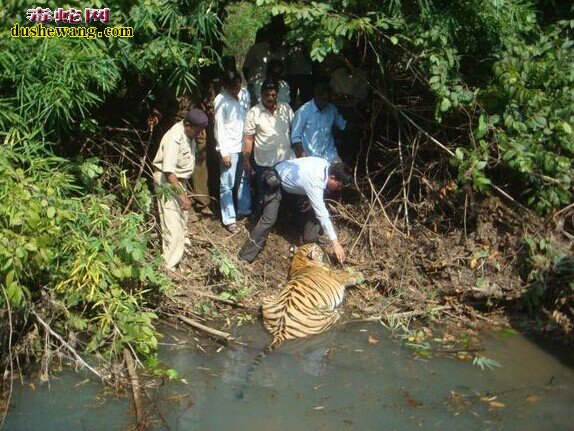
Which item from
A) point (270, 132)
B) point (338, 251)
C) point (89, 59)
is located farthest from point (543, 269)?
point (89, 59)

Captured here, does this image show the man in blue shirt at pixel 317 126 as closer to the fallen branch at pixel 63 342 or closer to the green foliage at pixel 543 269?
the green foliage at pixel 543 269

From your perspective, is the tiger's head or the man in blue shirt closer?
the tiger's head

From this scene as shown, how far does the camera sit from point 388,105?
884 cm

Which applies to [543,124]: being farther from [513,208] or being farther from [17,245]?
[17,245]

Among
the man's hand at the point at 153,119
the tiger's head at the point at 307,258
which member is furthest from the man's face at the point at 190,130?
the tiger's head at the point at 307,258

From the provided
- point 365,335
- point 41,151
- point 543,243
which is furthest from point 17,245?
point 543,243

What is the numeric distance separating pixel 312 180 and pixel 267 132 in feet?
3.08

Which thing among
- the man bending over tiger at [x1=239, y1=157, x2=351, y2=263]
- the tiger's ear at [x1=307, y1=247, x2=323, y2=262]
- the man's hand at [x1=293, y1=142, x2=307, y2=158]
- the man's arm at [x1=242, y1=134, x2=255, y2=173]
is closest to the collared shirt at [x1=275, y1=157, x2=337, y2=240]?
the man bending over tiger at [x1=239, y1=157, x2=351, y2=263]

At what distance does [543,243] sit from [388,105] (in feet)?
7.87

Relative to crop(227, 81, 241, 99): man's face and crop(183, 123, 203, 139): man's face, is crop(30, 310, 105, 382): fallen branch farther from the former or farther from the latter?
crop(227, 81, 241, 99): man's face

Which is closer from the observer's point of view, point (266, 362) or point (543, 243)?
point (266, 362)

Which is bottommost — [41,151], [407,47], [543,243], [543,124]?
[543,243]

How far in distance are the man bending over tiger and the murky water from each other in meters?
1.47

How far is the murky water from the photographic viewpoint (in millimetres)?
6078
